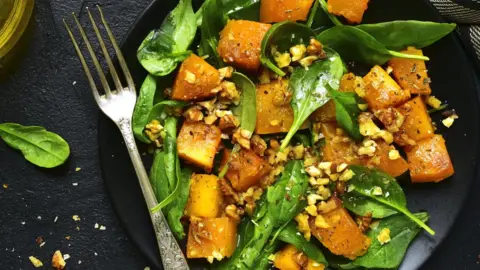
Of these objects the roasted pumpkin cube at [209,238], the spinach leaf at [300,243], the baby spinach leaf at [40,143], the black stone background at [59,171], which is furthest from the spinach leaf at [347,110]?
the baby spinach leaf at [40,143]

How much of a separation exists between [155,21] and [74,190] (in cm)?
62

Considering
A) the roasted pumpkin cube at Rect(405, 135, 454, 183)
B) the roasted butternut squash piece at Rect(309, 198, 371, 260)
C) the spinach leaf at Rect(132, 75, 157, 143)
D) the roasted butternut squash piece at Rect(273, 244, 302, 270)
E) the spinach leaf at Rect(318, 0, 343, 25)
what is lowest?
the roasted butternut squash piece at Rect(273, 244, 302, 270)

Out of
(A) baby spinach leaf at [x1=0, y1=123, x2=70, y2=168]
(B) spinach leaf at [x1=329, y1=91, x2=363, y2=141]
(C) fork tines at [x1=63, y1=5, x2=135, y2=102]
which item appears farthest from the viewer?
(A) baby spinach leaf at [x1=0, y1=123, x2=70, y2=168]

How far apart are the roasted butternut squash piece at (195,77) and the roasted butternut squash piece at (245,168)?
203 mm

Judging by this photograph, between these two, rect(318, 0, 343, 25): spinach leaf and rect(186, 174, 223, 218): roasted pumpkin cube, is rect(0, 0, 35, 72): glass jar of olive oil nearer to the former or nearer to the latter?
rect(186, 174, 223, 218): roasted pumpkin cube

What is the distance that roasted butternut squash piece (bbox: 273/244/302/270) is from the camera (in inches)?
70.7

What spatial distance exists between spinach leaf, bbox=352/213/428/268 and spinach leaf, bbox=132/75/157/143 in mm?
727

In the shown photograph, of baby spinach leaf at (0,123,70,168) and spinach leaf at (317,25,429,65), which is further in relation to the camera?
baby spinach leaf at (0,123,70,168)

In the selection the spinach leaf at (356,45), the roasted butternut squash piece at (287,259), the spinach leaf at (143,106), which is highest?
the spinach leaf at (356,45)

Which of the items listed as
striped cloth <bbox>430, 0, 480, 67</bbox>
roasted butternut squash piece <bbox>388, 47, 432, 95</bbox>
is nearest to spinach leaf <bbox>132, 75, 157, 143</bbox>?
roasted butternut squash piece <bbox>388, 47, 432, 95</bbox>

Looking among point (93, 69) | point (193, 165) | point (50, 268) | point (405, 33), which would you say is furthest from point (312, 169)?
point (50, 268)

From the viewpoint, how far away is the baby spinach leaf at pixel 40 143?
2016 millimetres

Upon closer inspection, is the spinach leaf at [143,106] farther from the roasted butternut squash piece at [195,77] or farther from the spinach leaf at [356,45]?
the spinach leaf at [356,45]

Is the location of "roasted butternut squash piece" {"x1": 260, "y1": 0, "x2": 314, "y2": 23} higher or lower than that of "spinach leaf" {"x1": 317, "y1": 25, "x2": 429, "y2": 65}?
higher
